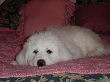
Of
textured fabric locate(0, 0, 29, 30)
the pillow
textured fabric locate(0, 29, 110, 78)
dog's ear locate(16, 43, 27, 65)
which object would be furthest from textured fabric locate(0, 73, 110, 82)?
textured fabric locate(0, 0, 29, 30)

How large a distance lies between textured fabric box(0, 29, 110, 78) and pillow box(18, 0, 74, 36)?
29 cm

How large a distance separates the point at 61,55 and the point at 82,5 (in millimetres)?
1884

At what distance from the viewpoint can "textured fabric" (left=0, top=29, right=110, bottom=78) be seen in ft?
6.31

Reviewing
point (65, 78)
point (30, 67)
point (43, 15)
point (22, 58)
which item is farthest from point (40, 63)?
point (43, 15)

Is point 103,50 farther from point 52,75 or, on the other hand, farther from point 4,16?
point 4,16

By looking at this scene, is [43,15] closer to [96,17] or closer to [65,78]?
[96,17]

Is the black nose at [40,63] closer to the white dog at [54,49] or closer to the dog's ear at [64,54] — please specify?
the white dog at [54,49]

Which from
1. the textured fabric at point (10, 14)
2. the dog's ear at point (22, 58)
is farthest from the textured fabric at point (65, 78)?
the textured fabric at point (10, 14)

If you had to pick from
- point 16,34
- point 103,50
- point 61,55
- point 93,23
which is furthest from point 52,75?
point 16,34

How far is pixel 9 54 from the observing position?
3.16 m

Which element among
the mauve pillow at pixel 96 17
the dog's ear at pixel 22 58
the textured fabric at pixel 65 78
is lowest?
the dog's ear at pixel 22 58

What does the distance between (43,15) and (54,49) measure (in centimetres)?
146

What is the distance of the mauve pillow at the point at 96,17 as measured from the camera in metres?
3.90

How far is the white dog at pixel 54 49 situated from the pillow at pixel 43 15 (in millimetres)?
814
